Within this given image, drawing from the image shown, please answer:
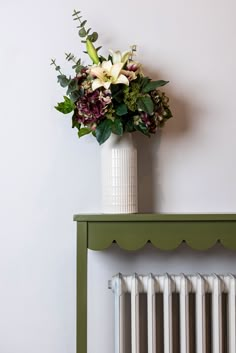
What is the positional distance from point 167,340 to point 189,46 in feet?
3.17

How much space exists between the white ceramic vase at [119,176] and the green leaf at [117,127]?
0.05 metres

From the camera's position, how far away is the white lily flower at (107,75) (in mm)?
1208

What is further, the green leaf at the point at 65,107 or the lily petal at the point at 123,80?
the green leaf at the point at 65,107

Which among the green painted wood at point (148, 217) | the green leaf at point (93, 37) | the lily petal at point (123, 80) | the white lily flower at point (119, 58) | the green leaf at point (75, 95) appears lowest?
the green painted wood at point (148, 217)

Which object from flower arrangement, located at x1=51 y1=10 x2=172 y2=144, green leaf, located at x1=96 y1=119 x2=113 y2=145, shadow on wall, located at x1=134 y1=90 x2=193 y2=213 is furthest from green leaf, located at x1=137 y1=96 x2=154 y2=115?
shadow on wall, located at x1=134 y1=90 x2=193 y2=213

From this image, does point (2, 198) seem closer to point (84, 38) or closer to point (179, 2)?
point (84, 38)

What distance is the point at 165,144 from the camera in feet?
4.70

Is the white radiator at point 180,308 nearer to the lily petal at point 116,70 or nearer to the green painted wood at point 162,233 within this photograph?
the green painted wood at point 162,233

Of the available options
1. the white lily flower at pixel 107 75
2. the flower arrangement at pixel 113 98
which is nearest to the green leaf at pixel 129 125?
the flower arrangement at pixel 113 98

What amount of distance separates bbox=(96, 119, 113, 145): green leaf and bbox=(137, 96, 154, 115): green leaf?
0.34 feet

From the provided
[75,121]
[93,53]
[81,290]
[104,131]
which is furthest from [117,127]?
[81,290]

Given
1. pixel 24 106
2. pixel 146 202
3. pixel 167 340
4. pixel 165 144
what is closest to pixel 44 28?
pixel 24 106

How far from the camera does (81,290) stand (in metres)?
1.21

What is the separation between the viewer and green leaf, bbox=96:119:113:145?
1.24 meters
